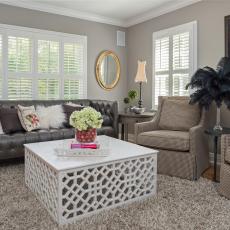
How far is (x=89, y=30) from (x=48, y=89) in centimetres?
142

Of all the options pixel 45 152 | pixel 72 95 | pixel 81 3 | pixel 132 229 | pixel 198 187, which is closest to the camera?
pixel 132 229

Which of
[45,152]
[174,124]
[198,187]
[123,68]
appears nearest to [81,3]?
[123,68]

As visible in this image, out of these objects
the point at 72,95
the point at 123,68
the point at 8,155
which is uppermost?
the point at 123,68

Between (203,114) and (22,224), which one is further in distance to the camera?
(203,114)

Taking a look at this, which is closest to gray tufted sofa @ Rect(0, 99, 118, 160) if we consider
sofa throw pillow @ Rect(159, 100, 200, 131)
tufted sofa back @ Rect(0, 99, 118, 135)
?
tufted sofa back @ Rect(0, 99, 118, 135)

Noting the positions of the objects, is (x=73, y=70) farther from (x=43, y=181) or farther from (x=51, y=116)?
(x=43, y=181)

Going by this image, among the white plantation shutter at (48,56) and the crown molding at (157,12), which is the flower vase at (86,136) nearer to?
the white plantation shutter at (48,56)

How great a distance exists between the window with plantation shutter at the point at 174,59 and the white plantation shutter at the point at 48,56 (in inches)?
70.3

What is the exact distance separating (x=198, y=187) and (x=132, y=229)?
112cm

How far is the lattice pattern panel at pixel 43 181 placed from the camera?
1944mm

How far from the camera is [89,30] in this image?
484 centimetres

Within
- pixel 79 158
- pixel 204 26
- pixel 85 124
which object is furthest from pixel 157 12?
pixel 79 158

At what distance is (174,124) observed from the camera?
345 cm

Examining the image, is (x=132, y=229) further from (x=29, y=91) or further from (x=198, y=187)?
(x=29, y=91)
